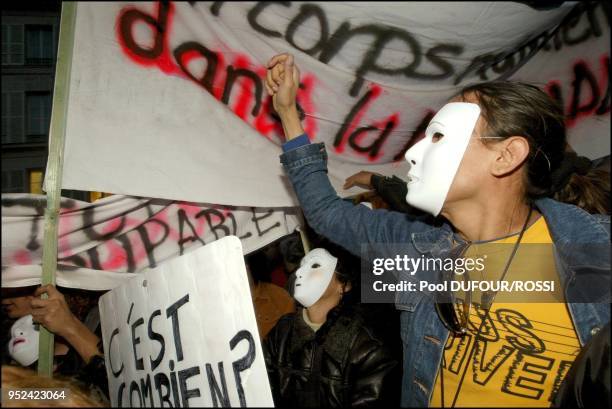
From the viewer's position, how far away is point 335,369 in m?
2.63

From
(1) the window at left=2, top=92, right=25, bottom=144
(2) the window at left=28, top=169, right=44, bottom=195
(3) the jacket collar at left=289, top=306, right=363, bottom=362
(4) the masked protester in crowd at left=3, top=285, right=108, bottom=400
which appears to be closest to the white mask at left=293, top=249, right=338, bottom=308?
(3) the jacket collar at left=289, top=306, right=363, bottom=362

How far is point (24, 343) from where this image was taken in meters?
2.89

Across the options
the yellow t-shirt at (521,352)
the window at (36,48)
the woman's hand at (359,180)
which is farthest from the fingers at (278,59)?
the window at (36,48)

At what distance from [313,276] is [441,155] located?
1.25 m

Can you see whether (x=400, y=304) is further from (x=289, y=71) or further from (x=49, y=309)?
(x=49, y=309)

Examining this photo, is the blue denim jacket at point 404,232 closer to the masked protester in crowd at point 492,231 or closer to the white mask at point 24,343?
the masked protester in crowd at point 492,231

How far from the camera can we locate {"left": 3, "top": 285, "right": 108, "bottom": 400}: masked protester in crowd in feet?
→ 7.58

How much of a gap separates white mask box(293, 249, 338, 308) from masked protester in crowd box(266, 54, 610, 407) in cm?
85

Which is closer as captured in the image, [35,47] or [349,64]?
[349,64]

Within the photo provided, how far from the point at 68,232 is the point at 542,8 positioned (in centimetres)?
211

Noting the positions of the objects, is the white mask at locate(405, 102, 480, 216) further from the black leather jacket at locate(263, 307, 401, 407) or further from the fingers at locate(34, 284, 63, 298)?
the fingers at locate(34, 284, 63, 298)

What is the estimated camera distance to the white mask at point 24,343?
2.88 m

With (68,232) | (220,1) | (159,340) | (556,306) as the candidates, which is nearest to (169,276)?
(159,340)

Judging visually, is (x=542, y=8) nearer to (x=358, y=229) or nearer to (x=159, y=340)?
(x=358, y=229)
